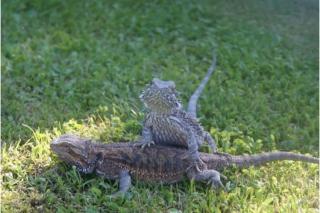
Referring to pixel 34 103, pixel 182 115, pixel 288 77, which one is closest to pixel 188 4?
pixel 288 77

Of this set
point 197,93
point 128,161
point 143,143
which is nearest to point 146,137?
point 143,143

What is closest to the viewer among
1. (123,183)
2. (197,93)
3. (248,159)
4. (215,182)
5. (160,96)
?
(160,96)

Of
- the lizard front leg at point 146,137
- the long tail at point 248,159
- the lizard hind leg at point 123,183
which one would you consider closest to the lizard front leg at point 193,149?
the long tail at point 248,159

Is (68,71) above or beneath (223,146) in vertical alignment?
above

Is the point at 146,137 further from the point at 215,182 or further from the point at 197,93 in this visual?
the point at 197,93

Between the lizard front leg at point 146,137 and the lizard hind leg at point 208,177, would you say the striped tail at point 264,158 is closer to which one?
the lizard hind leg at point 208,177

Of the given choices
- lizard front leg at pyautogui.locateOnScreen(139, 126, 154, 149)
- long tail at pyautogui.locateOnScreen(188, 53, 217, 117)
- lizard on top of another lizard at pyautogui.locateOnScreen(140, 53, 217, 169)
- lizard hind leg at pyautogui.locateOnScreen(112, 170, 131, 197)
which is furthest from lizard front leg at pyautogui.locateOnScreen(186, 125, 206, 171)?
long tail at pyautogui.locateOnScreen(188, 53, 217, 117)

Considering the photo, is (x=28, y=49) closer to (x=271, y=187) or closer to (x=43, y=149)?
(x=43, y=149)
